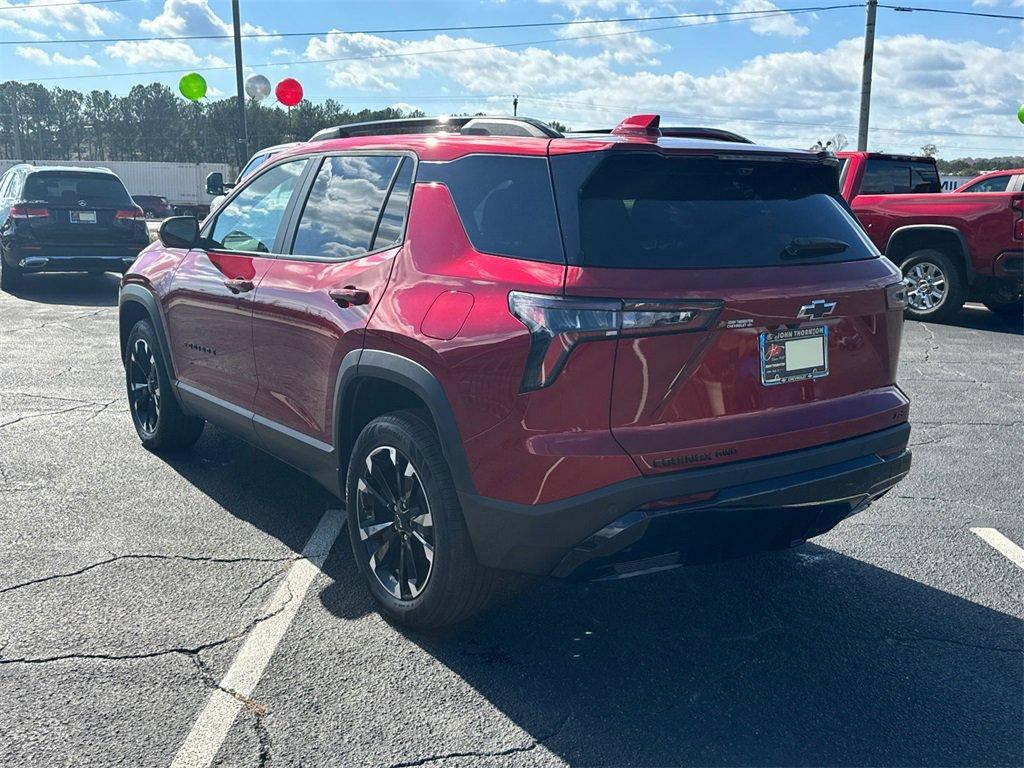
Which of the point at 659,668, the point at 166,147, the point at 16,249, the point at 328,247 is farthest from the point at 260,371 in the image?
the point at 166,147

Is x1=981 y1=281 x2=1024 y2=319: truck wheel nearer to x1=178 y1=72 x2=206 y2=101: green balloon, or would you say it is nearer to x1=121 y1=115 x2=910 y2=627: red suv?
x1=121 y1=115 x2=910 y2=627: red suv

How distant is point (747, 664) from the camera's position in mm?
3248

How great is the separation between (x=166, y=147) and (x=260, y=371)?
106m

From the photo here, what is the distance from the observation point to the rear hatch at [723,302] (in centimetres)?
283

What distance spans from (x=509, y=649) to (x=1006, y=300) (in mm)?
10111

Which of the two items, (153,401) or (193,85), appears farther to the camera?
(193,85)

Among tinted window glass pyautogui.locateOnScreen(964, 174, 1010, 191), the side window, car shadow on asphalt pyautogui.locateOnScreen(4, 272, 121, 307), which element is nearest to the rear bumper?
the side window

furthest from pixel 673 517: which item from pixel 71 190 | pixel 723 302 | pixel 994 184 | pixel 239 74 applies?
pixel 239 74

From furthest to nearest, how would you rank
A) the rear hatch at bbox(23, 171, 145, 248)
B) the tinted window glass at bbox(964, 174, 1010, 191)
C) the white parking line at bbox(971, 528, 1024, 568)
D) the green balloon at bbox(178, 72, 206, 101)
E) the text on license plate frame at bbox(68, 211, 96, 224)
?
the green balloon at bbox(178, 72, 206, 101), the text on license plate frame at bbox(68, 211, 96, 224), the rear hatch at bbox(23, 171, 145, 248), the tinted window glass at bbox(964, 174, 1010, 191), the white parking line at bbox(971, 528, 1024, 568)

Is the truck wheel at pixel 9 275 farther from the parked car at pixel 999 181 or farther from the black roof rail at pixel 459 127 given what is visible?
the parked car at pixel 999 181

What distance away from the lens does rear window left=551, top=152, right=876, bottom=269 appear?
9.57 ft

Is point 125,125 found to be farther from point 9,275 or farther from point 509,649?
point 509,649

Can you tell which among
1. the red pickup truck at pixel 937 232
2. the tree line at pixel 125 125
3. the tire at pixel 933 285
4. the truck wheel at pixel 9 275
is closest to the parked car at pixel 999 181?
the red pickup truck at pixel 937 232

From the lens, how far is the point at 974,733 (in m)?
2.84
